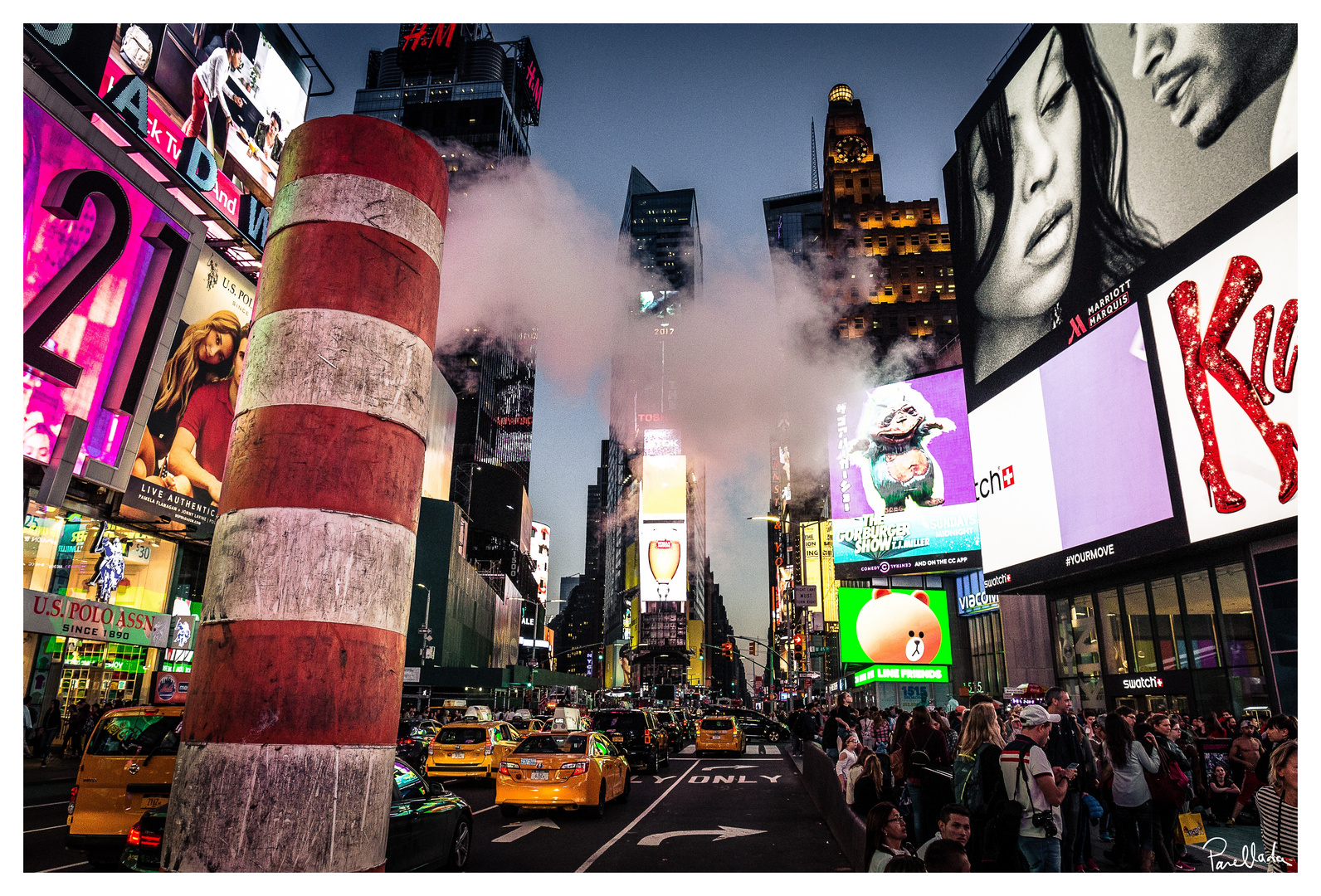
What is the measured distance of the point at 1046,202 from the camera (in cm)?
2828

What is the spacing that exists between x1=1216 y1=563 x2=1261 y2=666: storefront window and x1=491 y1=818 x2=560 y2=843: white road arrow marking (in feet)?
64.3

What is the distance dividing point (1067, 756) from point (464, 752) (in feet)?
53.9

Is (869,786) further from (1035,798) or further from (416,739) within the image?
(416,739)

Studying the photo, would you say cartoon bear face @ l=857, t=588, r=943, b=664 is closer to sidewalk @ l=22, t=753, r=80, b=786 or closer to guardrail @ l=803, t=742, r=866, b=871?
guardrail @ l=803, t=742, r=866, b=871

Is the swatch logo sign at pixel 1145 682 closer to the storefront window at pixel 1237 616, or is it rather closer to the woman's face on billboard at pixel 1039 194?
the storefront window at pixel 1237 616

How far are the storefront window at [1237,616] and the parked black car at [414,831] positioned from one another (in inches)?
868

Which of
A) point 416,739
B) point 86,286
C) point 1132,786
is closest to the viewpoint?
point 1132,786

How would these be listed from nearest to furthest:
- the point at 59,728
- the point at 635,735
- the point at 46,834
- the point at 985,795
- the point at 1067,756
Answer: the point at 985,795
the point at 1067,756
the point at 46,834
the point at 635,735
the point at 59,728

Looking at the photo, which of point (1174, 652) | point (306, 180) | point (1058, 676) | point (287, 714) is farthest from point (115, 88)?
point (1058, 676)

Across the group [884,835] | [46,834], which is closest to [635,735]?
[46,834]

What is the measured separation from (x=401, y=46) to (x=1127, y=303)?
19160 centimetres

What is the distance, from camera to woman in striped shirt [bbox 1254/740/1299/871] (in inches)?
236

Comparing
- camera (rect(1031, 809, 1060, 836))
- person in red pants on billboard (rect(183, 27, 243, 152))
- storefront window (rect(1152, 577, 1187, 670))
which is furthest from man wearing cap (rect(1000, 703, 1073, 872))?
person in red pants on billboard (rect(183, 27, 243, 152))
